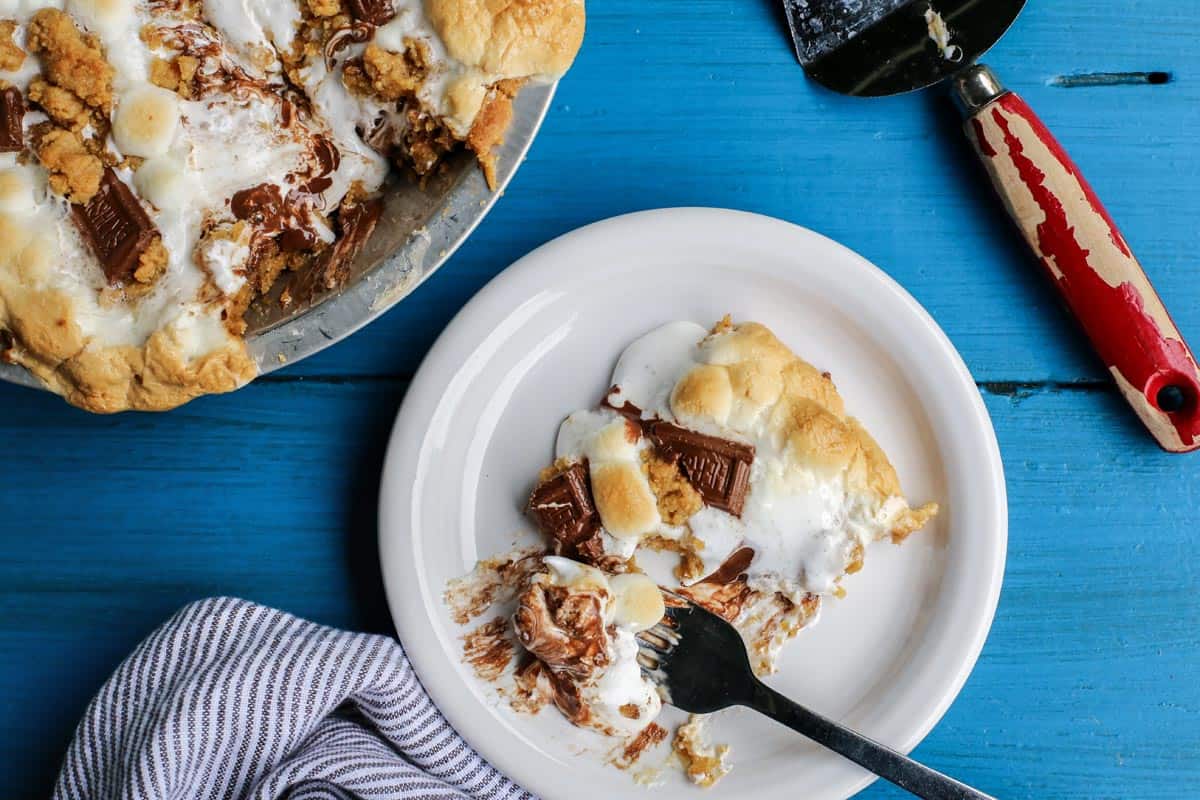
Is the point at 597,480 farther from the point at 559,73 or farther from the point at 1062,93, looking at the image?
the point at 1062,93

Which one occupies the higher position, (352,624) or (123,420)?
(123,420)

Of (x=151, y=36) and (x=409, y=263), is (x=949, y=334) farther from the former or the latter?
(x=151, y=36)

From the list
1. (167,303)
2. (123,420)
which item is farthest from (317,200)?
(123,420)

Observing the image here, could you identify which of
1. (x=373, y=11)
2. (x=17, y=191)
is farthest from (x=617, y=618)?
(x=17, y=191)

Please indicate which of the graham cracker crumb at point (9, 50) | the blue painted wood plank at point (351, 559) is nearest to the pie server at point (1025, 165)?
the blue painted wood plank at point (351, 559)

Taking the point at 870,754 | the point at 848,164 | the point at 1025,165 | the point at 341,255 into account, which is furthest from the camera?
the point at 848,164
